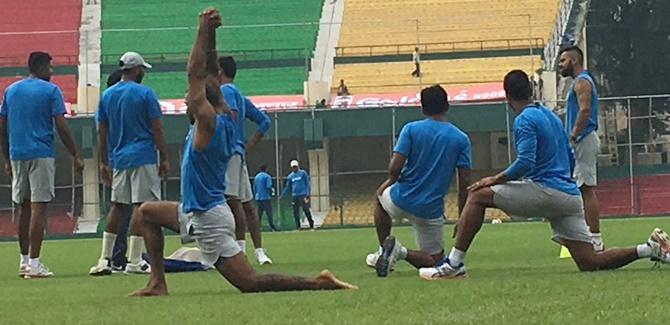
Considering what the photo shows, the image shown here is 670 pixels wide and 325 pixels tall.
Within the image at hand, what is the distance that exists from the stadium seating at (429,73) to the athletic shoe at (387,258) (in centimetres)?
3135

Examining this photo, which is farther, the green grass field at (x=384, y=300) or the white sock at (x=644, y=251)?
the white sock at (x=644, y=251)

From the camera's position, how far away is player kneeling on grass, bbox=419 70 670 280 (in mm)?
9906

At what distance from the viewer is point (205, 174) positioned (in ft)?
29.3

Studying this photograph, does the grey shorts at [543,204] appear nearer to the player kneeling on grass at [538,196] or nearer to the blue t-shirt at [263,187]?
the player kneeling on grass at [538,196]

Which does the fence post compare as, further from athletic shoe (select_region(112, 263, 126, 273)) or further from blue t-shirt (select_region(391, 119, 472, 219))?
blue t-shirt (select_region(391, 119, 472, 219))

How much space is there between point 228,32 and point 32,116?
3411 cm

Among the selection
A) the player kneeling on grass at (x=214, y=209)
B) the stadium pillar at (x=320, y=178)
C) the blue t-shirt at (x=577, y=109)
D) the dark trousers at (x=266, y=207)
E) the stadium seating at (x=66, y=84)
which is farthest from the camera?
the stadium seating at (x=66, y=84)

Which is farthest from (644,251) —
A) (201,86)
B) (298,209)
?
(298,209)

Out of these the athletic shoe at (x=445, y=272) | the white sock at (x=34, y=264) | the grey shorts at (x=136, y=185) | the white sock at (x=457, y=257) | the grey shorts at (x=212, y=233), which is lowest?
the white sock at (x=34, y=264)

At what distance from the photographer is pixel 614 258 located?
33.1 ft

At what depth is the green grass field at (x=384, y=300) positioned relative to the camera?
6852 millimetres

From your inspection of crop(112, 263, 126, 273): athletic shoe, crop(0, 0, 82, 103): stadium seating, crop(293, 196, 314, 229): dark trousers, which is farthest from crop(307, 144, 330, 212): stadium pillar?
crop(112, 263, 126, 273): athletic shoe

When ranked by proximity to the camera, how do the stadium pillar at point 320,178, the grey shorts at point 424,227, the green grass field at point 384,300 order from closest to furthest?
the green grass field at point 384,300, the grey shorts at point 424,227, the stadium pillar at point 320,178

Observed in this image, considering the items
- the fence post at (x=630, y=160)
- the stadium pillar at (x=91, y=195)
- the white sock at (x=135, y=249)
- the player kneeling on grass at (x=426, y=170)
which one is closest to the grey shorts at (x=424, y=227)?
the player kneeling on grass at (x=426, y=170)
